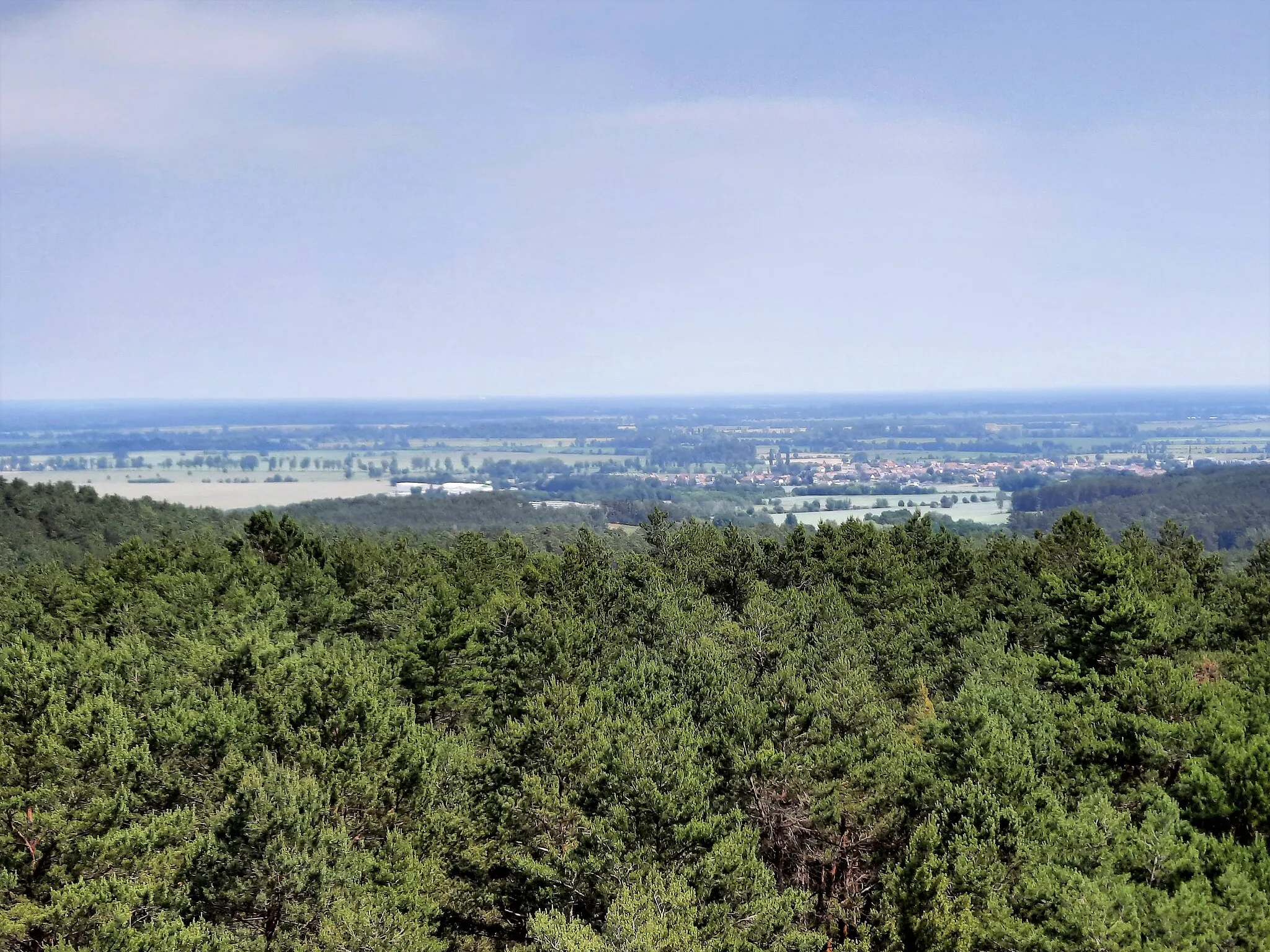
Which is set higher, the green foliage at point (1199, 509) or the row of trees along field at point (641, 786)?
the row of trees along field at point (641, 786)

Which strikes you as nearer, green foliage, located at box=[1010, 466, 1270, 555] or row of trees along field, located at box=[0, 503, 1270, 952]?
row of trees along field, located at box=[0, 503, 1270, 952]

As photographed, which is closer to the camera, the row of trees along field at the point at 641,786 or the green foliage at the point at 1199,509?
the row of trees along field at the point at 641,786

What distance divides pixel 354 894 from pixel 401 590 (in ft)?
78.8

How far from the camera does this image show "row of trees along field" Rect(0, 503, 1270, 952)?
17.9 m

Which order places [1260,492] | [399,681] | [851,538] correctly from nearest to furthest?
[399,681] → [851,538] → [1260,492]

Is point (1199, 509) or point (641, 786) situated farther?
point (1199, 509)

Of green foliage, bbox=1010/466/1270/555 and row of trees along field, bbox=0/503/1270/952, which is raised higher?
row of trees along field, bbox=0/503/1270/952

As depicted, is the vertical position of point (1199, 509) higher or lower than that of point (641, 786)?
lower

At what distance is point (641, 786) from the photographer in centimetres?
2048

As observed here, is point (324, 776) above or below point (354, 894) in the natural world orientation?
Result: above

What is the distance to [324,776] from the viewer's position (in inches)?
848

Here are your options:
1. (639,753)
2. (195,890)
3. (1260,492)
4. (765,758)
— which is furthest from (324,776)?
(1260,492)

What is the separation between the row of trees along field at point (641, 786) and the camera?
703 inches

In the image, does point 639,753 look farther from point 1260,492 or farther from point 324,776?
point 1260,492
